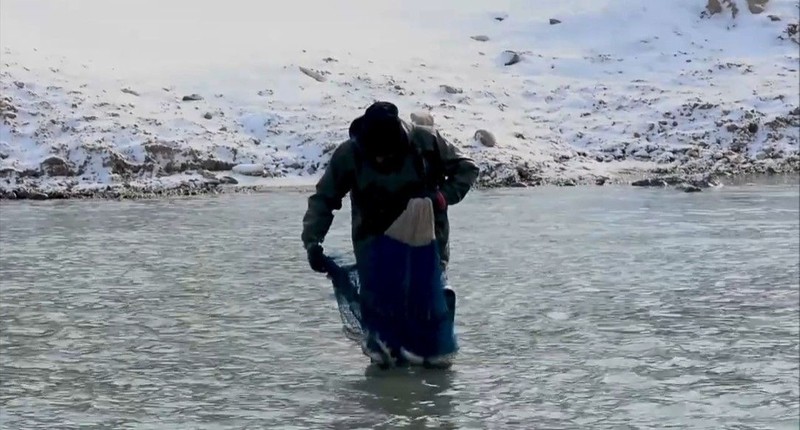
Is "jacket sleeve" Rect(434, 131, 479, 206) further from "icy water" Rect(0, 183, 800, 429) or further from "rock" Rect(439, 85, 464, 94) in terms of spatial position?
"rock" Rect(439, 85, 464, 94)

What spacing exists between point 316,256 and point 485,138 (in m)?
21.5

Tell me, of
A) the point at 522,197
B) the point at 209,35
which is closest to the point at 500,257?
the point at 522,197

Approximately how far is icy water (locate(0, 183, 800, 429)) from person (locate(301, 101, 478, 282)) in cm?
84

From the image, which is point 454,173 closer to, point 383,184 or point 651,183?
point 383,184

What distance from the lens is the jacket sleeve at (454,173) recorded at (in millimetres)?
7332

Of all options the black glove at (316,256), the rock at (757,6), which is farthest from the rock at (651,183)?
the rock at (757,6)

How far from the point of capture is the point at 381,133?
702 cm

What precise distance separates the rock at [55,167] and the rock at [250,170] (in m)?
3.25

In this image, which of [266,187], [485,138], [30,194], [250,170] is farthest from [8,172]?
[485,138]

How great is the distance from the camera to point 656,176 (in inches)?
1080

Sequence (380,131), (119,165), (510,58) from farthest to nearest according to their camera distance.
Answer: (510,58) → (119,165) → (380,131)

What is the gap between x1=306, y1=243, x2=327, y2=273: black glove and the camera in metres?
7.39

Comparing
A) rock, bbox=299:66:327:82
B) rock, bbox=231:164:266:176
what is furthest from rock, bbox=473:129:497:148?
rock, bbox=299:66:327:82

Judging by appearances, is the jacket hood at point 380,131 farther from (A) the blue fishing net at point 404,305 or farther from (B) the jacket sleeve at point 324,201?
(A) the blue fishing net at point 404,305
